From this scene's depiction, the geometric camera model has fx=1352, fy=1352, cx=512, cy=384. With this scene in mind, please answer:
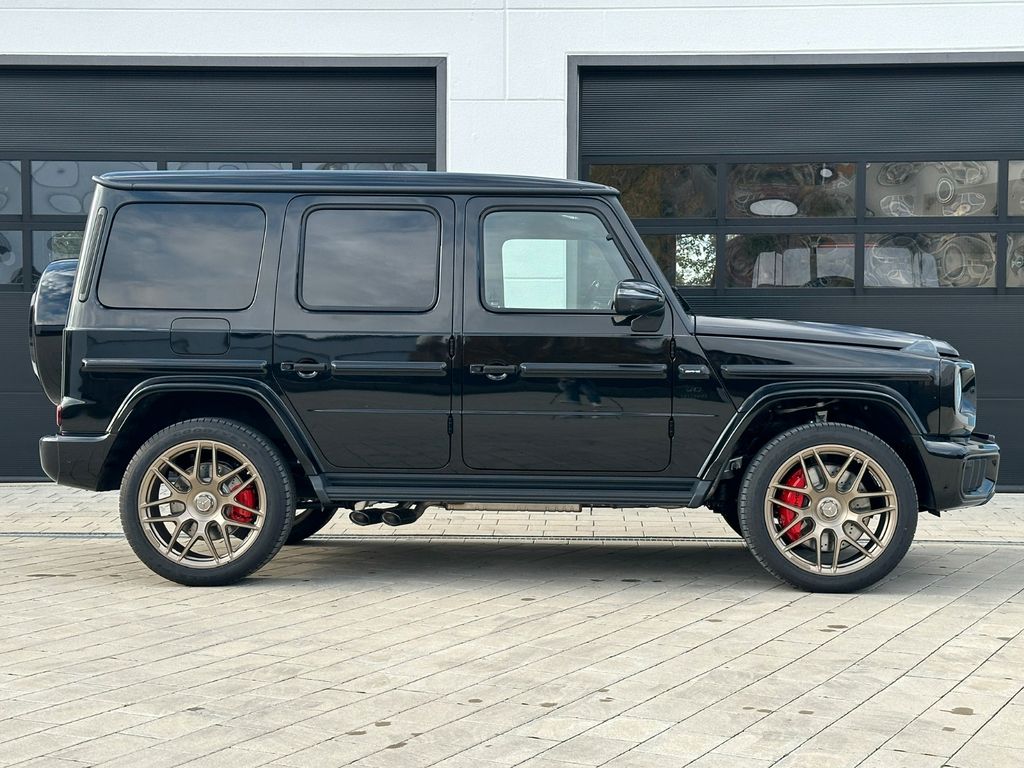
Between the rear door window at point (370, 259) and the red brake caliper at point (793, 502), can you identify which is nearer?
the red brake caliper at point (793, 502)

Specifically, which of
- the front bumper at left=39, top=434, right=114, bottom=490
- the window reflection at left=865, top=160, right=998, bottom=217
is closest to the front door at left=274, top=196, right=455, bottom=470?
the front bumper at left=39, top=434, right=114, bottom=490

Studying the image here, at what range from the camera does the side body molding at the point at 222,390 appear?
6496 mm

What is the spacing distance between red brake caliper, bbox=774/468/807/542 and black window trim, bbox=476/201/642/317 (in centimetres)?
118

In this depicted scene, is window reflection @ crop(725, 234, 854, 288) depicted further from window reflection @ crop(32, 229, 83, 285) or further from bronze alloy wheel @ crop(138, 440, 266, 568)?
bronze alloy wheel @ crop(138, 440, 266, 568)

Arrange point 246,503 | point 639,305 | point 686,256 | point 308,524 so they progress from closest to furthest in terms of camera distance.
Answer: point 639,305 < point 246,503 < point 308,524 < point 686,256

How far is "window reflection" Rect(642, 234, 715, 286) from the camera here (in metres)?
11.1

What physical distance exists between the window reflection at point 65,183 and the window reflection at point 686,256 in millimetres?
4334

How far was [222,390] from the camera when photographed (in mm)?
6504

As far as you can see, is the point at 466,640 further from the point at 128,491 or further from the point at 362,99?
the point at 362,99

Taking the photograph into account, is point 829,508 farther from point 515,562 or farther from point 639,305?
point 515,562

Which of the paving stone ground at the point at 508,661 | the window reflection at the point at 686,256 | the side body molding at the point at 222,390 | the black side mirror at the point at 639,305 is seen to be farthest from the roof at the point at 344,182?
the window reflection at the point at 686,256

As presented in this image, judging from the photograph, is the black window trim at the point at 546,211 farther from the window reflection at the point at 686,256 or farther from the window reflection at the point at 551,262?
the window reflection at the point at 686,256

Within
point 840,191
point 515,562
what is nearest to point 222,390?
point 515,562

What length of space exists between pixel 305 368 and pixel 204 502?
2.65 feet
